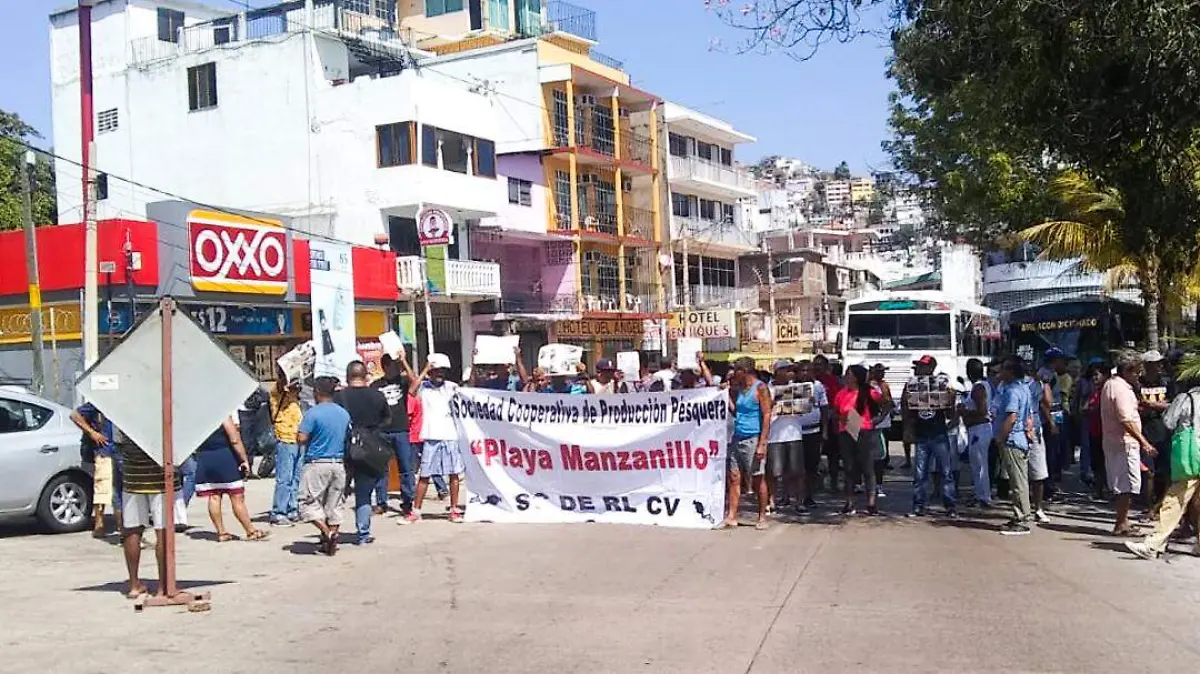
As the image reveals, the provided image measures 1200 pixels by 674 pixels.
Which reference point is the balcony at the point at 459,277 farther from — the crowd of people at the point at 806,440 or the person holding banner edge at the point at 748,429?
the person holding banner edge at the point at 748,429

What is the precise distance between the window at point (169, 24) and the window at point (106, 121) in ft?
9.79

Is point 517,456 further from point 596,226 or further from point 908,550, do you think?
point 596,226

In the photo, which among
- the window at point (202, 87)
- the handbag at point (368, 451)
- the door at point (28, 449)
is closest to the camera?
the handbag at point (368, 451)

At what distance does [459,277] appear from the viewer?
34.8 meters

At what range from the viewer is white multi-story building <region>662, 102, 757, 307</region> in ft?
167

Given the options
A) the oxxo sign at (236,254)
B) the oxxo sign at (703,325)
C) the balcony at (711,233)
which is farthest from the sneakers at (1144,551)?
the balcony at (711,233)

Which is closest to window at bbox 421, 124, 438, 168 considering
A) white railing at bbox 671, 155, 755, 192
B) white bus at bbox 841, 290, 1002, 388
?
white bus at bbox 841, 290, 1002, 388

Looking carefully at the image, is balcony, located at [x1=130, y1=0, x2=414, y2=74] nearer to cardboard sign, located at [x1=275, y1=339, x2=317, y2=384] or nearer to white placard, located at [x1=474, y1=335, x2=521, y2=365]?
white placard, located at [x1=474, y1=335, x2=521, y2=365]

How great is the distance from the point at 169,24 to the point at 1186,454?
1451 inches

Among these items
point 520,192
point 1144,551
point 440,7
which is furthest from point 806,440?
point 440,7

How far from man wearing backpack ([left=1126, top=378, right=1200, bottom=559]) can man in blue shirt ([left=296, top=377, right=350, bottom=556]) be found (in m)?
7.25

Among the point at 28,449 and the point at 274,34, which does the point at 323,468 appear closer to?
the point at 28,449

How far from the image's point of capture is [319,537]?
39.6 ft

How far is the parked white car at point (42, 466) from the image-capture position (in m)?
12.7
